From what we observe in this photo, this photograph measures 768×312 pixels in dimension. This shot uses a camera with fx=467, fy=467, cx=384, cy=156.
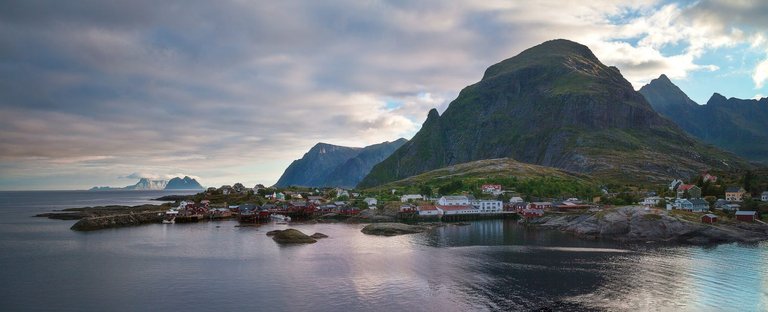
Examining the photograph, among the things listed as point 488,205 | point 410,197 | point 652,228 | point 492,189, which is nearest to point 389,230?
point 652,228

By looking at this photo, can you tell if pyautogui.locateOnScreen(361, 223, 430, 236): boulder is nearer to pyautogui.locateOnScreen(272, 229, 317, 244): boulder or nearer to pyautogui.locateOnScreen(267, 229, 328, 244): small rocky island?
pyautogui.locateOnScreen(267, 229, 328, 244): small rocky island

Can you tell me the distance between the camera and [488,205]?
16400 centimetres

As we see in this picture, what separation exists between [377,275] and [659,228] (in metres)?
67.6

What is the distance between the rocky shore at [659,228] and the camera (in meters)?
93.8

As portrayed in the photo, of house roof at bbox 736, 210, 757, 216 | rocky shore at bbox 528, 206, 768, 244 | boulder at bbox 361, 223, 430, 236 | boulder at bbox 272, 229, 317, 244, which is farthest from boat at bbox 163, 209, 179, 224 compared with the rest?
house roof at bbox 736, 210, 757, 216

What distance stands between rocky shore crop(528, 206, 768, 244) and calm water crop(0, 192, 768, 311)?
8461 millimetres

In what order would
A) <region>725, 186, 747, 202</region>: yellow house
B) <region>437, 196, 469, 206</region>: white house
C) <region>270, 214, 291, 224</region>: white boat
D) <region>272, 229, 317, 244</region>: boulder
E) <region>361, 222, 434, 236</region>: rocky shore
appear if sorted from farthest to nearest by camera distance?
<region>437, 196, 469, 206</region>: white house
<region>270, 214, 291, 224</region>: white boat
<region>725, 186, 747, 202</region>: yellow house
<region>361, 222, 434, 236</region>: rocky shore
<region>272, 229, 317, 244</region>: boulder

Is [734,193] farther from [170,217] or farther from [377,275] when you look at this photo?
[170,217]

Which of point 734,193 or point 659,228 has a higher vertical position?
point 734,193

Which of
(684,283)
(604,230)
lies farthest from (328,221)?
(684,283)

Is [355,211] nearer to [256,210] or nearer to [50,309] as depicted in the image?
[256,210]

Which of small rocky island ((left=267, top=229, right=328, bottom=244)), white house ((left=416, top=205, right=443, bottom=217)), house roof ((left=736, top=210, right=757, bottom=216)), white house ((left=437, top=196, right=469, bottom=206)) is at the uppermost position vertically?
white house ((left=437, top=196, right=469, bottom=206))

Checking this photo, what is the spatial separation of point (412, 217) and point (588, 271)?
284 ft

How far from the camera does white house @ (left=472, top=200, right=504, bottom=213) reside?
163 meters
